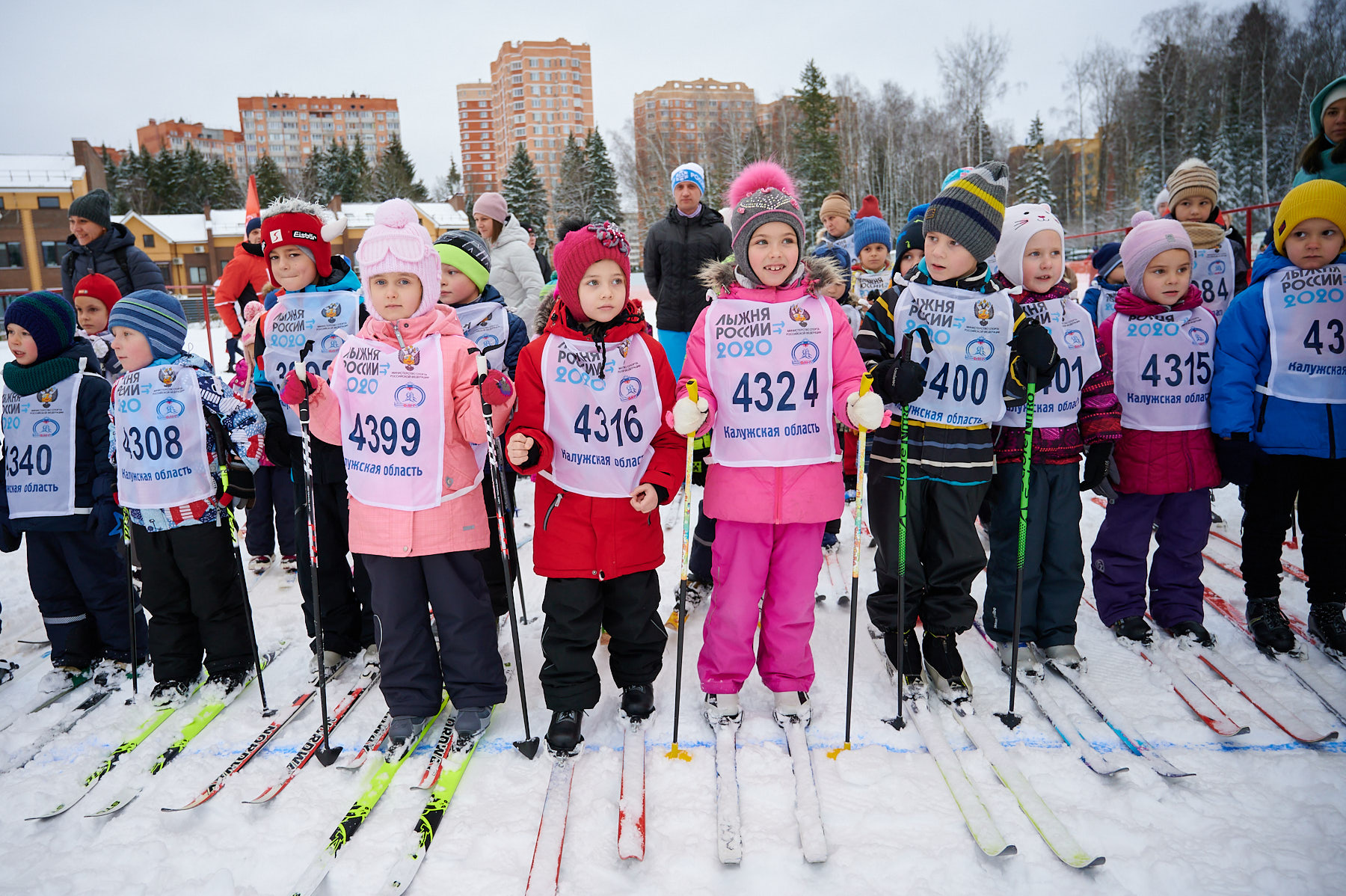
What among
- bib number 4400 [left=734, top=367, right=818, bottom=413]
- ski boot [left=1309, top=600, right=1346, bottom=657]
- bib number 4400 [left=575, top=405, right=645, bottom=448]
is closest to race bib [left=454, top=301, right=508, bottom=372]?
bib number 4400 [left=575, top=405, right=645, bottom=448]

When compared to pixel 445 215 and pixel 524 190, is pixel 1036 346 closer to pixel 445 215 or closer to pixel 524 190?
pixel 524 190

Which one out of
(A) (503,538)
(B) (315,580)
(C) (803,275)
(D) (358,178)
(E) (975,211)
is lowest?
(B) (315,580)

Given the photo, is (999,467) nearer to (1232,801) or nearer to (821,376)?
(821,376)

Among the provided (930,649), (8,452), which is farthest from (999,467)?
(8,452)

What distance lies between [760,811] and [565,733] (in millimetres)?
817

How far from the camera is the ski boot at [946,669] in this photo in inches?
121

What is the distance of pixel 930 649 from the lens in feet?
10.5

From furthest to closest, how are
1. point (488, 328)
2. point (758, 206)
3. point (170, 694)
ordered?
point (488, 328) < point (170, 694) < point (758, 206)

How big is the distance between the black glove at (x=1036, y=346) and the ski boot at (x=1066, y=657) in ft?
4.42

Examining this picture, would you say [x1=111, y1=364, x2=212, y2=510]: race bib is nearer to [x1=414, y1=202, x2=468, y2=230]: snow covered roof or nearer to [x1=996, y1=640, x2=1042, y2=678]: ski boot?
[x1=996, y1=640, x2=1042, y2=678]: ski boot

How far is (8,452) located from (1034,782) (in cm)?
484

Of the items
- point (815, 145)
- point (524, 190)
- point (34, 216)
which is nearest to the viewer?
point (34, 216)

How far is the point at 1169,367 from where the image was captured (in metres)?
3.33

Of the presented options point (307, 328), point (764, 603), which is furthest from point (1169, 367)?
point (307, 328)
